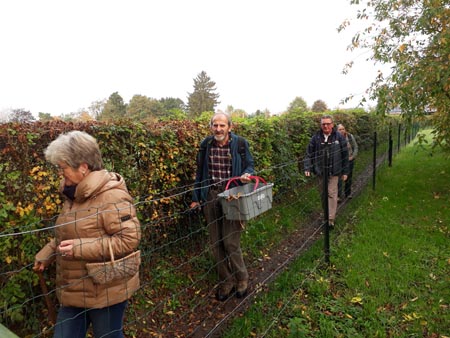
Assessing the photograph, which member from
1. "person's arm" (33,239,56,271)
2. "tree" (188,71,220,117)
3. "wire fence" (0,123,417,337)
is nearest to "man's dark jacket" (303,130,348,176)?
"wire fence" (0,123,417,337)

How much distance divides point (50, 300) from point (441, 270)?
15.1ft

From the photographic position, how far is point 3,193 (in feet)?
8.36

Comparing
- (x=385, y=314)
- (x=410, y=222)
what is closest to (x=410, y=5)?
(x=410, y=222)

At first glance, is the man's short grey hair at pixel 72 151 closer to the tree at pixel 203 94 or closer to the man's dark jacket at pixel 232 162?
the man's dark jacket at pixel 232 162

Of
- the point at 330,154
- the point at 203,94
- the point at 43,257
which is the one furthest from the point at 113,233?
the point at 203,94

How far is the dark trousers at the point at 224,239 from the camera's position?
3.50 meters

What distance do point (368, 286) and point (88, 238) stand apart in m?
3.36

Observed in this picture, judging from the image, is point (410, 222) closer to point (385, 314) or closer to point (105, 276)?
point (385, 314)

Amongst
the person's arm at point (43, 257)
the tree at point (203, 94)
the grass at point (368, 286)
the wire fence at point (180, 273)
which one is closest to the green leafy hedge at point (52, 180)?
the wire fence at point (180, 273)

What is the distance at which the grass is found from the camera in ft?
10.4

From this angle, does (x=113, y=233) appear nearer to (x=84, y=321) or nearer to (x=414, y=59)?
(x=84, y=321)

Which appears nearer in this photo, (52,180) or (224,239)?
(52,180)

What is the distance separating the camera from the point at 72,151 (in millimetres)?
1967

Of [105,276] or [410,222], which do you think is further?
[410,222]
